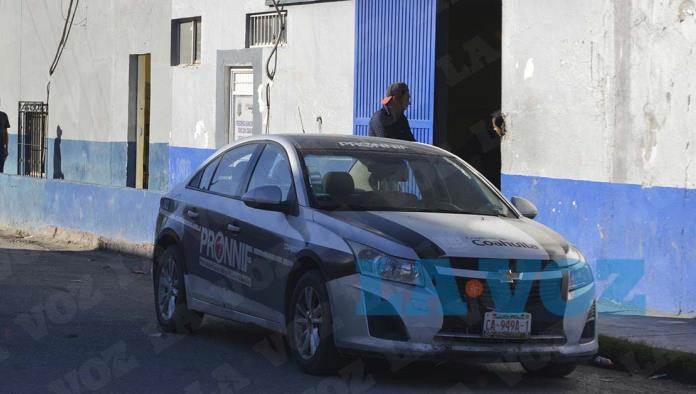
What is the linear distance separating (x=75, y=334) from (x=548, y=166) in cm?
609

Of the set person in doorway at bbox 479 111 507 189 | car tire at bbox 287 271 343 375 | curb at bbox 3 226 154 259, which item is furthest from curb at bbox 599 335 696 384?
curb at bbox 3 226 154 259

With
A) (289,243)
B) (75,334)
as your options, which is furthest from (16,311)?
(289,243)

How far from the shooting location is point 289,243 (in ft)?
29.0

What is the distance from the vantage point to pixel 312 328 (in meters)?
8.54

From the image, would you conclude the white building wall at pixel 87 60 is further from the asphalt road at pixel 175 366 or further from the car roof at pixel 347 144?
the car roof at pixel 347 144

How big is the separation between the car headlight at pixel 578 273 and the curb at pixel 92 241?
10.0 m

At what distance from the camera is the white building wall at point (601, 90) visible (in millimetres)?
12539

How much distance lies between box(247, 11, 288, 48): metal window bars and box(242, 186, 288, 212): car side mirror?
10.6 meters

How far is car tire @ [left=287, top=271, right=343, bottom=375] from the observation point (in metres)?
8.33

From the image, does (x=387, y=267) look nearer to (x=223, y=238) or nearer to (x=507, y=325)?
(x=507, y=325)

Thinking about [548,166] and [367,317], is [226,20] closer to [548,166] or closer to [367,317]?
[548,166]

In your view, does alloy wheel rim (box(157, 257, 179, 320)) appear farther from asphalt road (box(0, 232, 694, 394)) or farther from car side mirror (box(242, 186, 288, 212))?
car side mirror (box(242, 186, 288, 212))

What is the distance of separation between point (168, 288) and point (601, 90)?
5.28 metres

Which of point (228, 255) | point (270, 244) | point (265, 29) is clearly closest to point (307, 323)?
point (270, 244)
